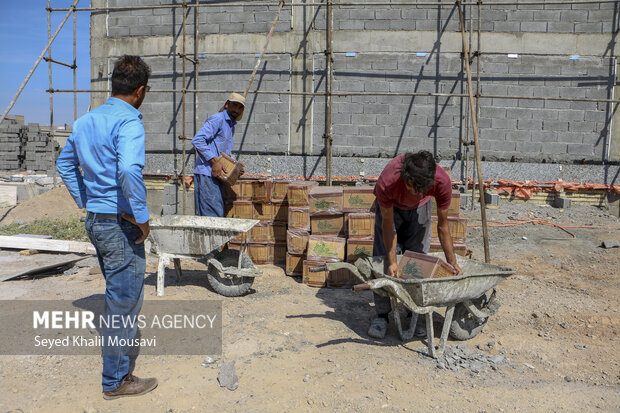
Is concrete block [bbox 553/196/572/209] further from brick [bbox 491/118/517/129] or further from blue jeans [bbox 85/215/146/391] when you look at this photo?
blue jeans [bbox 85/215/146/391]

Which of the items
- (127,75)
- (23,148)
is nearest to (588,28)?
(127,75)

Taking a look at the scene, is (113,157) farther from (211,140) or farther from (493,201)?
(493,201)

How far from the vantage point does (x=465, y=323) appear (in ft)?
12.1

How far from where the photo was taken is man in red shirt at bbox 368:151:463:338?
121 inches

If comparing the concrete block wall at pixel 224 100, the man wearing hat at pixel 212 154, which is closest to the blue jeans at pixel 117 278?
the man wearing hat at pixel 212 154

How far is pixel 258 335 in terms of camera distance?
3732mm

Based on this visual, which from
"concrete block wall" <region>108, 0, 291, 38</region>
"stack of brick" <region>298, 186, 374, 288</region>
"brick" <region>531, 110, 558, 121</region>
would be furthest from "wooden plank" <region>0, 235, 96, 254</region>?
"brick" <region>531, 110, 558, 121</region>

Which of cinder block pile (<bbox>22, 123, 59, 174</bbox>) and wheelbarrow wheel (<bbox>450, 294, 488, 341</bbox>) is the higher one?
cinder block pile (<bbox>22, 123, 59, 174</bbox>)

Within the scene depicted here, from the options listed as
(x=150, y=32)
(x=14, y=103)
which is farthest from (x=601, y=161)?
(x=14, y=103)

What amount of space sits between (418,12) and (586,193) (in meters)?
4.96

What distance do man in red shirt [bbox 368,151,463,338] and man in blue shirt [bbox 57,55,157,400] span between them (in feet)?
5.78

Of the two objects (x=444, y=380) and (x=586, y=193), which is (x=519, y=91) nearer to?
(x=586, y=193)

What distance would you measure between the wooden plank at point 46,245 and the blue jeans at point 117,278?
4.00m

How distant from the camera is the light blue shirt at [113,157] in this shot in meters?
2.50
